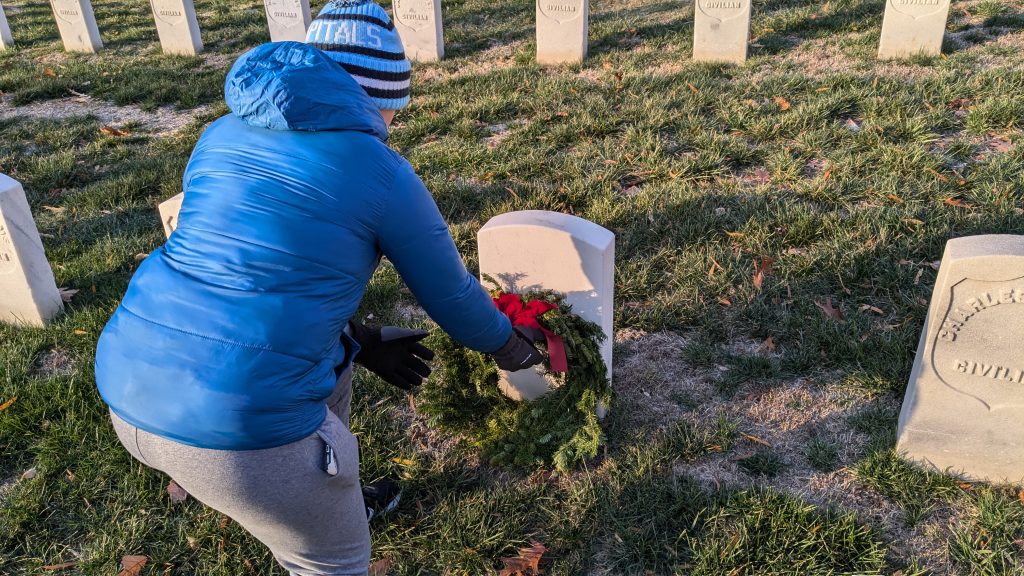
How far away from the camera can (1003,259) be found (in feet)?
7.99

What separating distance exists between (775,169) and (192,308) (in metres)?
4.19

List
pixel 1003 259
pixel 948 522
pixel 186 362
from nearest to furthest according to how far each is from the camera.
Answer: pixel 186 362 → pixel 1003 259 → pixel 948 522

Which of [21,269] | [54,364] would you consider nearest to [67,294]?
[21,269]

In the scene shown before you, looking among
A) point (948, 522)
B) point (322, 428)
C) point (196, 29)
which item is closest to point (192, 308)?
point (322, 428)

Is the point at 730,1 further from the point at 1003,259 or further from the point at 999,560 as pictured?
the point at 999,560

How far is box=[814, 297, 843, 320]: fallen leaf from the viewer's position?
3.72 metres

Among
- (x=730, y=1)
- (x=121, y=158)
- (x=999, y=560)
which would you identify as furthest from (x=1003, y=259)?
(x=121, y=158)

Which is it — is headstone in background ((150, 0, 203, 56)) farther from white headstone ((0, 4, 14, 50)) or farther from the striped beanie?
Result: the striped beanie

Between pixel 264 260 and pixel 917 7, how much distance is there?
6799mm

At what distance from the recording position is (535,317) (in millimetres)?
Result: 2844

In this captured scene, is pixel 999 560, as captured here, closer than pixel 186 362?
No

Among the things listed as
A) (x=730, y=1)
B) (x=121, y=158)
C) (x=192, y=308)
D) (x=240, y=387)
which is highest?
(x=192, y=308)

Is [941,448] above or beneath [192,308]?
beneath

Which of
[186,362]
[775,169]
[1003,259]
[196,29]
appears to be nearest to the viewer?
[186,362]
